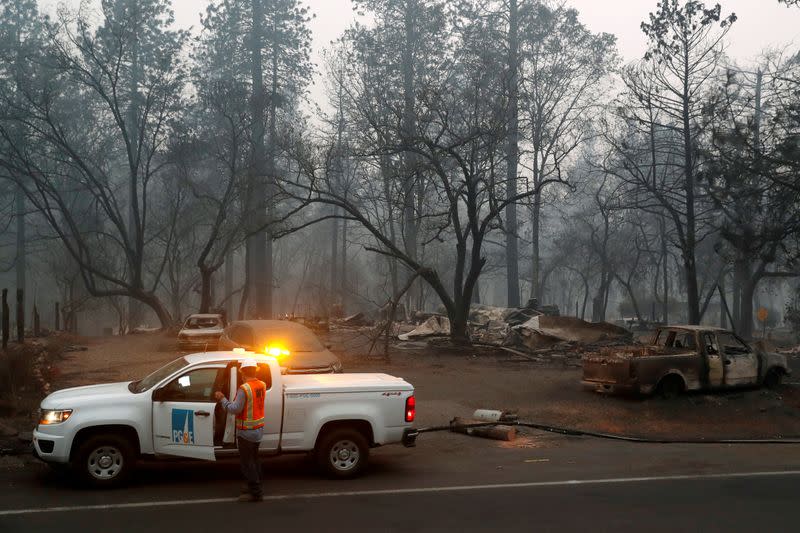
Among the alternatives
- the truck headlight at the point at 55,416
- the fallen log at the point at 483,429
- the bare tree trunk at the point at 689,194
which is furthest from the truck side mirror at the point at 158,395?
the bare tree trunk at the point at 689,194

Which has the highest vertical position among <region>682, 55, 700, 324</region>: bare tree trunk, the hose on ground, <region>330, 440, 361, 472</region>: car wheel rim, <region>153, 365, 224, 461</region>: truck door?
<region>682, 55, 700, 324</region>: bare tree trunk

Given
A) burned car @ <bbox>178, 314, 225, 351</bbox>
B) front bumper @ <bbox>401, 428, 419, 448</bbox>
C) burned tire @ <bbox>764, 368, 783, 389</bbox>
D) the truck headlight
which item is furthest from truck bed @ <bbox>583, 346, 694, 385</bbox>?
burned car @ <bbox>178, 314, 225, 351</bbox>

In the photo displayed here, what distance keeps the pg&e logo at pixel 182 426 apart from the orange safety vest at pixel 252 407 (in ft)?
2.86

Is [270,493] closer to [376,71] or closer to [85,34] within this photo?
[85,34]

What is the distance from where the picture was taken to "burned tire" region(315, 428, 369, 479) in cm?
955

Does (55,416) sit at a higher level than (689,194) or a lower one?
lower

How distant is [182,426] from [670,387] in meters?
11.4

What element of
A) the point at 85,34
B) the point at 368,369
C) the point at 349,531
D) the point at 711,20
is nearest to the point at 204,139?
the point at 85,34

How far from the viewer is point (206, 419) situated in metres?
8.96

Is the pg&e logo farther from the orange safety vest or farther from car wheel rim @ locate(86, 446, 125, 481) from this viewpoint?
the orange safety vest

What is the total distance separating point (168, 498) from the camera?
27.6 feet

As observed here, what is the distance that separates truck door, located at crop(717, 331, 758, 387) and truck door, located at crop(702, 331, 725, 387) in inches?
5.3

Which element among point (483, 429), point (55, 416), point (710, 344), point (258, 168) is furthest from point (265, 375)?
point (258, 168)

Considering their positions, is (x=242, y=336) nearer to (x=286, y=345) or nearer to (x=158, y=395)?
(x=286, y=345)
